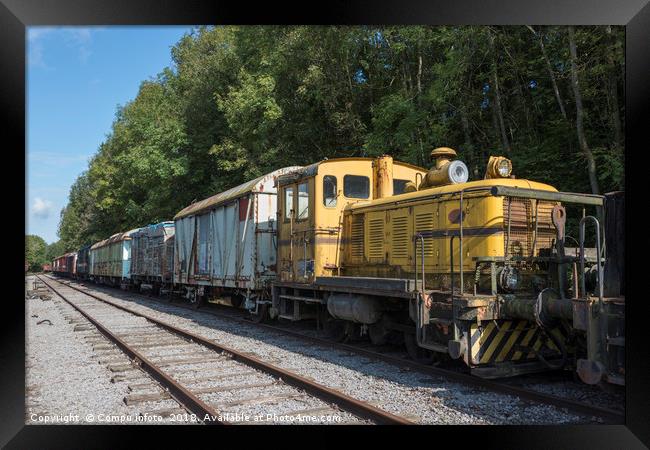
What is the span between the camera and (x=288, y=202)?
10.8 meters

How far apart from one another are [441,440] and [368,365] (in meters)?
3.21

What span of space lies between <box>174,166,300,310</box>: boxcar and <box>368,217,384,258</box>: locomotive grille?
12.1ft

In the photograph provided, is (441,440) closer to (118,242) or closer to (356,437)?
(356,437)

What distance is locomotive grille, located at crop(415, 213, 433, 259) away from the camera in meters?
7.68

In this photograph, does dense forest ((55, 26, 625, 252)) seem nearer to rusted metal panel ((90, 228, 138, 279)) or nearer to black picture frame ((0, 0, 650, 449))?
rusted metal panel ((90, 228, 138, 279))

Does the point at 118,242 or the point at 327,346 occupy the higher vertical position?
the point at 118,242

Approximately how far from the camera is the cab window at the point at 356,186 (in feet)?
32.0

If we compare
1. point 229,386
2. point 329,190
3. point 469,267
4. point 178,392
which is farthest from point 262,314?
point 469,267

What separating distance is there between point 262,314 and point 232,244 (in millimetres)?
2398

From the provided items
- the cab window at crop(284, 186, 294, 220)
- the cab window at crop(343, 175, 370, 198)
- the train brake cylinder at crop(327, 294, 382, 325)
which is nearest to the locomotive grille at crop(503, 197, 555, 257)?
the train brake cylinder at crop(327, 294, 382, 325)

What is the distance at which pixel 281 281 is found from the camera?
35.0 ft

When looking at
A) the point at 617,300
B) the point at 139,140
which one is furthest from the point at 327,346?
the point at 139,140

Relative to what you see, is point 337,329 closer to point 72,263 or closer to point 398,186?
point 398,186
